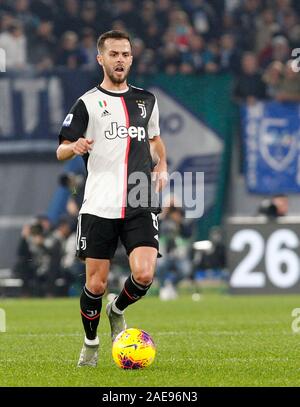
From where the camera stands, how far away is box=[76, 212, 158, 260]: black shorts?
807 centimetres

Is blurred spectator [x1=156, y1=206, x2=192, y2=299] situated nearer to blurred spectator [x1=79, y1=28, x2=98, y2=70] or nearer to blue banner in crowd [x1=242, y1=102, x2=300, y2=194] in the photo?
blue banner in crowd [x1=242, y1=102, x2=300, y2=194]

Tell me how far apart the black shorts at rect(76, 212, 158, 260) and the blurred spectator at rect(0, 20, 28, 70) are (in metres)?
12.5

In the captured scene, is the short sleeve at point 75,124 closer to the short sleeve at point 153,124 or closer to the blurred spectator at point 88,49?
the short sleeve at point 153,124

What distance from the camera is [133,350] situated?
792cm

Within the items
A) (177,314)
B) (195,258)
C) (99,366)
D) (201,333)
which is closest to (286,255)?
(195,258)

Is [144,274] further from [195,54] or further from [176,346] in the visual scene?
[195,54]

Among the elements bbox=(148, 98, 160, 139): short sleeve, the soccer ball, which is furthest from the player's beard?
the soccer ball

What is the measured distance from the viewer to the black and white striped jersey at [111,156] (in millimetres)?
8117

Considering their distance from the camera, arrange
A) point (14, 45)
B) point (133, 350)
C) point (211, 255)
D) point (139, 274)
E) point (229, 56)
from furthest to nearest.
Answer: point (229, 56)
point (14, 45)
point (211, 255)
point (139, 274)
point (133, 350)

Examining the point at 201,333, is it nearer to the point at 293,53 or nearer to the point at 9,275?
the point at 9,275

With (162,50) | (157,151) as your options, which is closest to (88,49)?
(162,50)

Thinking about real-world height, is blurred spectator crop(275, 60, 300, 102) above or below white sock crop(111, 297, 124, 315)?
above

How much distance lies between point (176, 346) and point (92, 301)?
6.09 feet

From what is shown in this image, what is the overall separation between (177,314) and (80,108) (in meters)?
6.71
